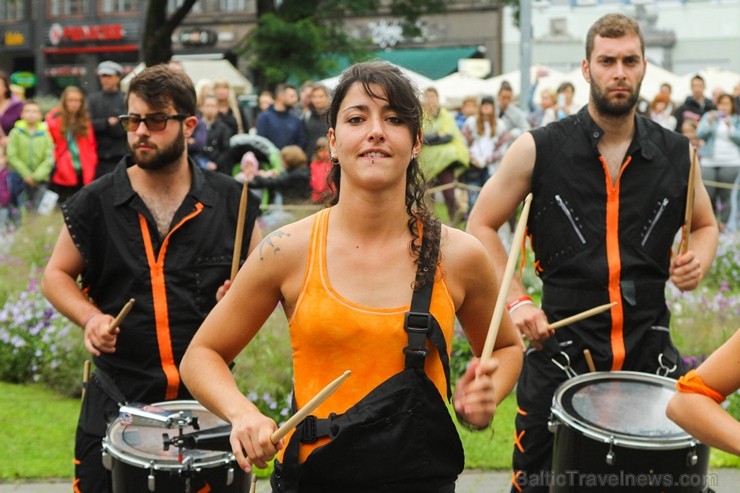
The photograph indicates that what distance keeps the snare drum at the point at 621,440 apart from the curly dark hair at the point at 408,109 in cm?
123

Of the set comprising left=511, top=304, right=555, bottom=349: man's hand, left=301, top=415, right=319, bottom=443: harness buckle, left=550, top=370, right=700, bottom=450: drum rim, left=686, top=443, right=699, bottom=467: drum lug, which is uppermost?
left=301, top=415, right=319, bottom=443: harness buckle

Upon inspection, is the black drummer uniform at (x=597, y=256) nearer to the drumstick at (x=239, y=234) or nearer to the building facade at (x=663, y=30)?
the drumstick at (x=239, y=234)

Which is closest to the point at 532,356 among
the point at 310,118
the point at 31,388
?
the point at 31,388

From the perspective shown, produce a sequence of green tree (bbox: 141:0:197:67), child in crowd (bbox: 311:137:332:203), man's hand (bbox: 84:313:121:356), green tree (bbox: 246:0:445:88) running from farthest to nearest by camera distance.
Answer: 1. green tree (bbox: 246:0:445:88)
2. green tree (bbox: 141:0:197:67)
3. child in crowd (bbox: 311:137:332:203)
4. man's hand (bbox: 84:313:121:356)

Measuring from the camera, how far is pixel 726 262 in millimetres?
12078

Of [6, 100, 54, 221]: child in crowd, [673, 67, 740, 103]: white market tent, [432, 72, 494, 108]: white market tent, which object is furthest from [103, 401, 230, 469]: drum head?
[673, 67, 740, 103]: white market tent

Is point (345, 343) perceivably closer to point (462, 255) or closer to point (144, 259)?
point (462, 255)

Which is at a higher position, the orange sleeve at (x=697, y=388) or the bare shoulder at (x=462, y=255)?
the bare shoulder at (x=462, y=255)

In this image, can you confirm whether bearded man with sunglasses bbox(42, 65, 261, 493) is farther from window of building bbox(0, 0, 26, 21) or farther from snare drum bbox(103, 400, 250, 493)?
window of building bbox(0, 0, 26, 21)

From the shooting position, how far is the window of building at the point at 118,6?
46562 millimetres

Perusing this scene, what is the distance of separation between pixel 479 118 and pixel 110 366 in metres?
11.1

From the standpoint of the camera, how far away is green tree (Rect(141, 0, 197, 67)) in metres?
20.7

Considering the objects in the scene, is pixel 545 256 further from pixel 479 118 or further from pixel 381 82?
pixel 479 118

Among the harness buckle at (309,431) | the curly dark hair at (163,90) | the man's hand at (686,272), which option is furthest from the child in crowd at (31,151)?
the harness buckle at (309,431)
